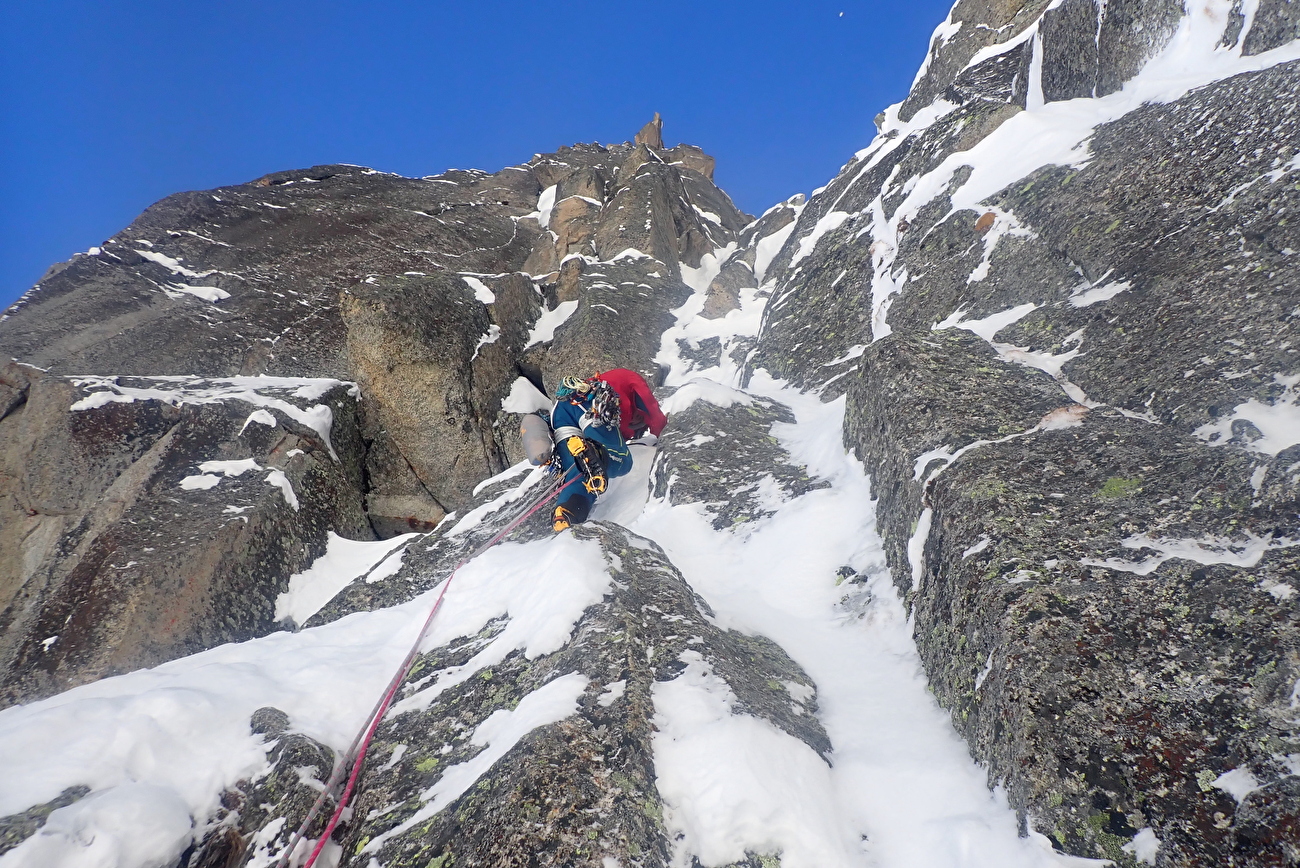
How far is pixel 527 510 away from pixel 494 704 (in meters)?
5.86

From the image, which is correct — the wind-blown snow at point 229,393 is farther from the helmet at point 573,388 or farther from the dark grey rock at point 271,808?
the dark grey rock at point 271,808

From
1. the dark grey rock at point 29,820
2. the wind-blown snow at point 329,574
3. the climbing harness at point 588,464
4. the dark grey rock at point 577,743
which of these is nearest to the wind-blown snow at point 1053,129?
the climbing harness at point 588,464

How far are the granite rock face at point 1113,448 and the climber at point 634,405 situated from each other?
11.1 feet

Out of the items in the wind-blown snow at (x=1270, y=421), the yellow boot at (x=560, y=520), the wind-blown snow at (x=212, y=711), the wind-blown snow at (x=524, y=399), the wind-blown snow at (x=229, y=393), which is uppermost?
the wind-blown snow at (x=229, y=393)

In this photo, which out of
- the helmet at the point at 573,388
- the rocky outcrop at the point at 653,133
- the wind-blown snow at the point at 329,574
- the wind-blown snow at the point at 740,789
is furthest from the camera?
the rocky outcrop at the point at 653,133

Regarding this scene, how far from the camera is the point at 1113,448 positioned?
5801mm

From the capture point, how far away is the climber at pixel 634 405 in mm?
12172

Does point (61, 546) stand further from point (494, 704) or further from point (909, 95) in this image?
point (909, 95)

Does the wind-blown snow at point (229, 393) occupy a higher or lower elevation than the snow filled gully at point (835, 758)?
higher

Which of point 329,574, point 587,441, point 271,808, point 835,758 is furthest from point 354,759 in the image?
point 329,574

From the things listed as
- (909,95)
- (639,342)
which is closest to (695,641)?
(639,342)

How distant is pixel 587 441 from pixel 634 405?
189 centimetres

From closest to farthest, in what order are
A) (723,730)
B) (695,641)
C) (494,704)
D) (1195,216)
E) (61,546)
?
(723,730) → (494,704) → (695,641) → (1195,216) → (61,546)

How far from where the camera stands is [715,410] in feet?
38.2
